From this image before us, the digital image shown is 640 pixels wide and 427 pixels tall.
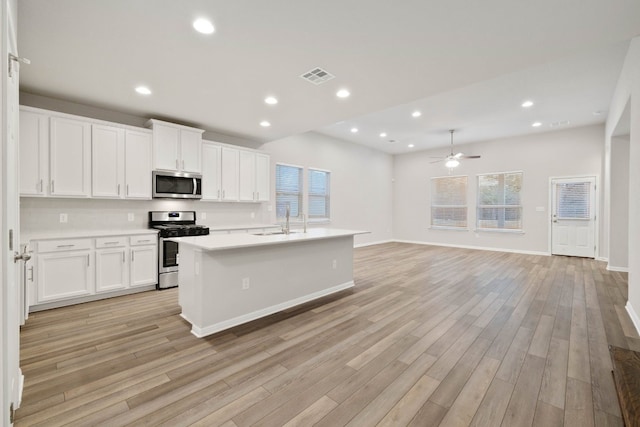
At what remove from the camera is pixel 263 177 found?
6082mm

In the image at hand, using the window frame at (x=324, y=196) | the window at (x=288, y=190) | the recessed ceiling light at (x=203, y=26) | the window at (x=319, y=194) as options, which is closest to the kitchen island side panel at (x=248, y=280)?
the recessed ceiling light at (x=203, y=26)

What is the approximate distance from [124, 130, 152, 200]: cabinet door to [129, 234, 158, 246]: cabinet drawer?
0.65m

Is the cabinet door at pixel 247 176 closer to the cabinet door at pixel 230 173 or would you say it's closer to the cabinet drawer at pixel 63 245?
the cabinet door at pixel 230 173

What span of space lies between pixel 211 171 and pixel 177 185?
2.25 feet

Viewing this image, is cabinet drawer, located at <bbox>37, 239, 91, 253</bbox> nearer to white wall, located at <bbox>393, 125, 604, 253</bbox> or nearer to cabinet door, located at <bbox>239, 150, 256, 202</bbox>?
cabinet door, located at <bbox>239, 150, 256, 202</bbox>

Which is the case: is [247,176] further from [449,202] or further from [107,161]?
[449,202]

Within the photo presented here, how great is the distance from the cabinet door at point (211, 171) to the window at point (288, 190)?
1.73m

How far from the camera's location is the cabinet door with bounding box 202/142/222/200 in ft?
17.0

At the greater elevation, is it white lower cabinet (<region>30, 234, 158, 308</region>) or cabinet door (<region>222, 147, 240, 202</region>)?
cabinet door (<region>222, 147, 240, 202</region>)

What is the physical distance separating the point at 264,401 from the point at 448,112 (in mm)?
6001

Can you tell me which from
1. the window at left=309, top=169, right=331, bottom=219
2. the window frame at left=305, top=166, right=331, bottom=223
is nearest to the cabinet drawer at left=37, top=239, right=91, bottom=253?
the window frame at left=305, top=166, right=331, bottom=223

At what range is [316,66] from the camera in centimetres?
307

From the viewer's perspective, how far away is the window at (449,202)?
8.94 meters

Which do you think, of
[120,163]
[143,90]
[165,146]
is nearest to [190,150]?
[165,146]
